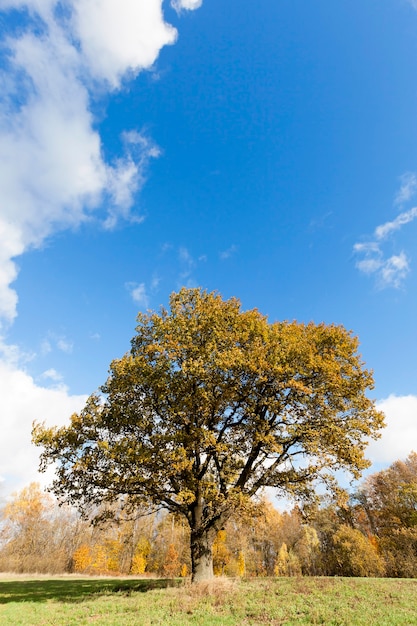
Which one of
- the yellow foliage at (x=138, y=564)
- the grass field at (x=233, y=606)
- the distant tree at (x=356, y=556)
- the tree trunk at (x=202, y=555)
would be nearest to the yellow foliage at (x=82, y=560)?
the yellow foliage at (x=138, y=564)

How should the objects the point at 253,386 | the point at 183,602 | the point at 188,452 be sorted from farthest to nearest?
the point at 253,386, the point at 188,452, the point at 183,602

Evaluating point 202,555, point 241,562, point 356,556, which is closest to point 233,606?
point 202,555

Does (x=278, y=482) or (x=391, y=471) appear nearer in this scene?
(x=278, y=482)

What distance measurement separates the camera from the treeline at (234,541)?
32.3 meters

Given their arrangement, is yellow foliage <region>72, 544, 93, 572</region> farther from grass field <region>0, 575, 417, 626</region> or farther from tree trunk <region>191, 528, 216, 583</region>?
tree trunk <region>191, 528, 216, 583</region>

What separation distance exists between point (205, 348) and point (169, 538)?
159 feet

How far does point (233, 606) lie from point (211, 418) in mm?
6900

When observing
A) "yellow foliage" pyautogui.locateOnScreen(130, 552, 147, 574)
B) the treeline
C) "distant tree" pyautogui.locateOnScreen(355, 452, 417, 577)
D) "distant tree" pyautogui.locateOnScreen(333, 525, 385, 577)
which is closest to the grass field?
"distant tree" pyautogui.locateOnScreen(333, 525, 385, 577)

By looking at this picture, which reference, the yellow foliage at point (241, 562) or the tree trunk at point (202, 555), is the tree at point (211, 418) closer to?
the tree trunk at point (202, 555)

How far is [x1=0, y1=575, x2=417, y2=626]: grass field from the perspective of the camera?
910cm

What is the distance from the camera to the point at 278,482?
52.0 feet

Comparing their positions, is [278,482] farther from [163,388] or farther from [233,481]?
[163,388]

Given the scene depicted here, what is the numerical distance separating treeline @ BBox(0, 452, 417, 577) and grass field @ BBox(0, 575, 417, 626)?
20834 mm

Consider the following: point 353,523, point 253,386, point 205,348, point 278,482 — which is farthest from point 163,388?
point 353,523
